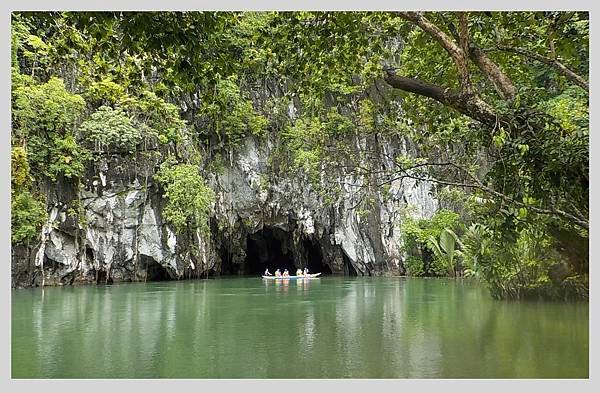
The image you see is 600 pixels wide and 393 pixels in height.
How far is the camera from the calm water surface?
5055mm

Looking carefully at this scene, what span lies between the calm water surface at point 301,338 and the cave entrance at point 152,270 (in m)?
6.52

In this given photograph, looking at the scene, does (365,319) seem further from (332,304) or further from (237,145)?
(237,145)

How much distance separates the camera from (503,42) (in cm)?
513

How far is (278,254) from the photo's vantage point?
87.8 ft

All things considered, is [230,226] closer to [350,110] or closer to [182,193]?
[182,193]

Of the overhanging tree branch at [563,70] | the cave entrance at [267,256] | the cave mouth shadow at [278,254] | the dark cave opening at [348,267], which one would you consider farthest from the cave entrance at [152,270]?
the overhanging tree branch at [563,70]

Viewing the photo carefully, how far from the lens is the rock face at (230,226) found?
53.1 ft

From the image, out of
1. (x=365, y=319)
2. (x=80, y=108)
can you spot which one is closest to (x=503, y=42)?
(x=365, y=319)

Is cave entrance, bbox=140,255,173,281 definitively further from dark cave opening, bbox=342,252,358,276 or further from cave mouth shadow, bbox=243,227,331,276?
dark cave opening, bbox=342,252,358,276

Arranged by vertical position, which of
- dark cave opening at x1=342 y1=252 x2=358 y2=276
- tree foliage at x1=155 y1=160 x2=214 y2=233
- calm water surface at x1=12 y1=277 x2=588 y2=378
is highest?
tree foliage at x1=155 y1=160 x2=214 y2=233

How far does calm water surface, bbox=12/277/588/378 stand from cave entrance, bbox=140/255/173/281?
652 centimetres

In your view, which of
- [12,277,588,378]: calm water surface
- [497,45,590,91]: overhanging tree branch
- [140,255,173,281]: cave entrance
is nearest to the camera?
[497,45,590,91]: overhanging tree branch

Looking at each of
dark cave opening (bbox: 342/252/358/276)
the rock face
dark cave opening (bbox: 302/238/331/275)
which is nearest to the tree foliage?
the rock face

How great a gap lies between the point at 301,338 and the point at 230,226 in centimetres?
1456
